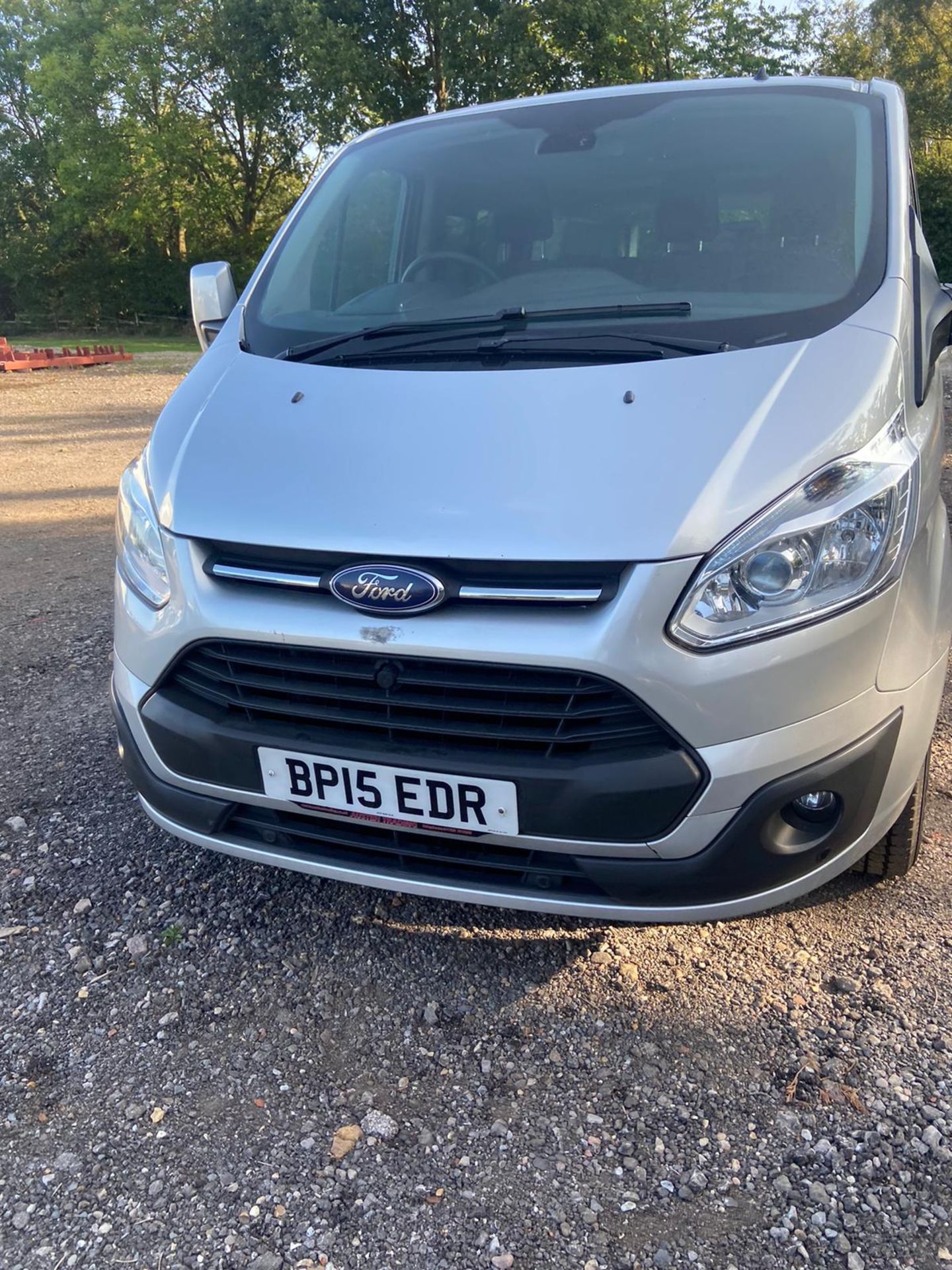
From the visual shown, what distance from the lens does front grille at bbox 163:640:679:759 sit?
1.78 metres

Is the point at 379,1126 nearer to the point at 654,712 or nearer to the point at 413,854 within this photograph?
the point at 413,854

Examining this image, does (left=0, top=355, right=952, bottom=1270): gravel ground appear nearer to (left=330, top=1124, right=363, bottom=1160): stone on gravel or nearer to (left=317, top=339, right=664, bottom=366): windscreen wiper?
(left=330, top=1124, right=363, bottom=1160): stone on gravel

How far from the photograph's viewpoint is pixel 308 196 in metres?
3.19

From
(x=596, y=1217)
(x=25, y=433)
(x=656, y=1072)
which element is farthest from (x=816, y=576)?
(x=25, y=433)

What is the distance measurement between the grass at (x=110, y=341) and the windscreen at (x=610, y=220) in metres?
23.3

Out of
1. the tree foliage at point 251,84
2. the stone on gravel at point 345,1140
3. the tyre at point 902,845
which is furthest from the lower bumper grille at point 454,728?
the tree foliage at point 251,84

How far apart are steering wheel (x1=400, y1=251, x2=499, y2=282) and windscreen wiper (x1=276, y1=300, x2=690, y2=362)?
293mm

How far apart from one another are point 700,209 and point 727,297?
1.42 ft

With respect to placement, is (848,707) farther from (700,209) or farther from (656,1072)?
(700,209)

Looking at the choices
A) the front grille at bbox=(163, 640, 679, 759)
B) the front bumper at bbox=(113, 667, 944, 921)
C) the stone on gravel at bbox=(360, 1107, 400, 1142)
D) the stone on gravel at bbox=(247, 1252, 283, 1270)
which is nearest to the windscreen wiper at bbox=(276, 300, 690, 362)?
the front grille at bbox=(163, 640, 679, 759)

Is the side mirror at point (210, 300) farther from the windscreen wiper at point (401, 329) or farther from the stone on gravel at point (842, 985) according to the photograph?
the stone on gravel at point (842, 985)

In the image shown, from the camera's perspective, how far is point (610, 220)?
8.88ft

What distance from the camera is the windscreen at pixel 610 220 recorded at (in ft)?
7.82

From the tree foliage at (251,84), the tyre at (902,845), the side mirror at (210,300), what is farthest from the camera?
the tree foliage at (251,84)
